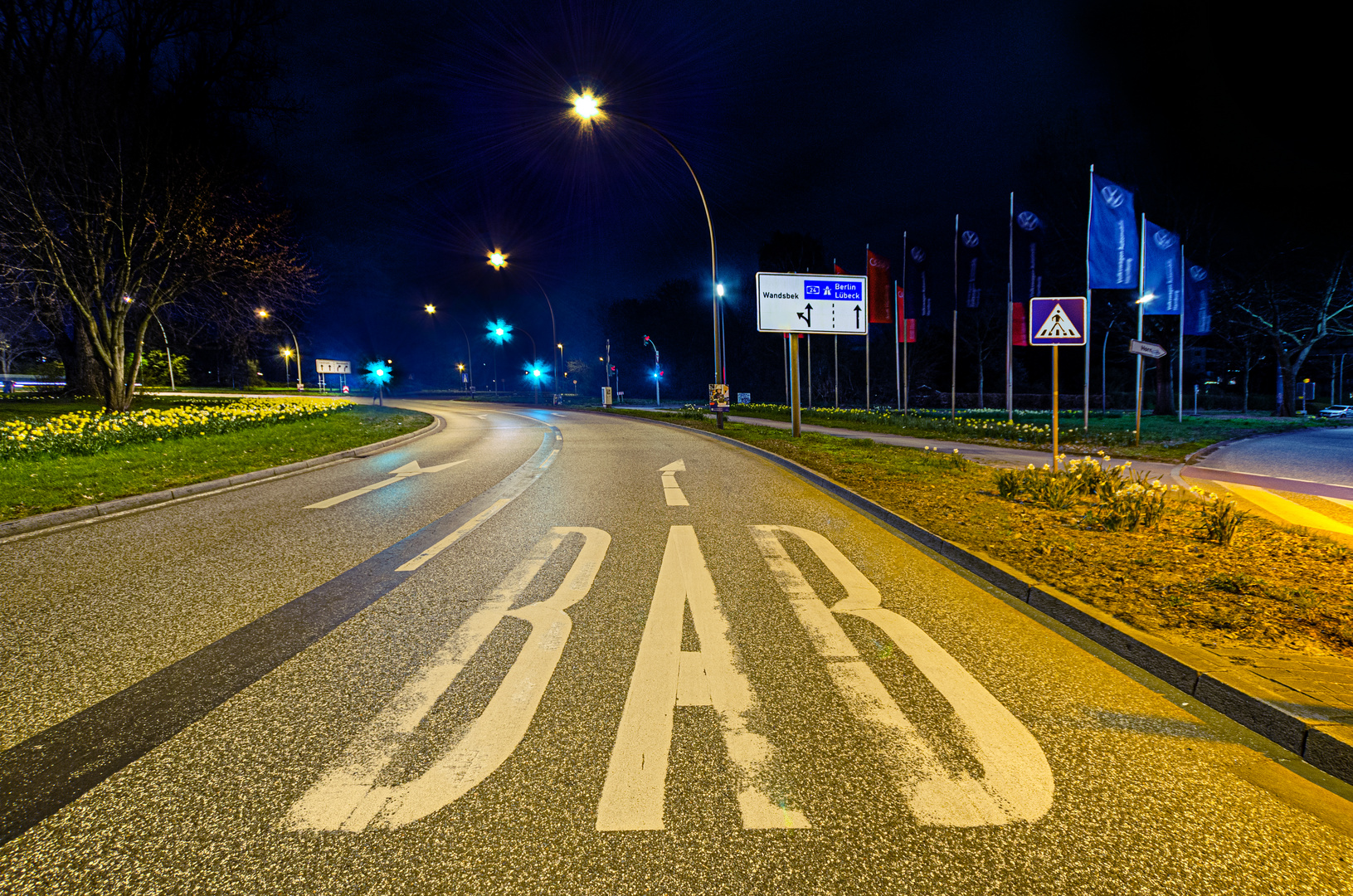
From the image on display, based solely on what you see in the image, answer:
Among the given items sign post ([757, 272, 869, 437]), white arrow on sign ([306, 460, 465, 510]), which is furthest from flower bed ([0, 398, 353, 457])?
sign post ([757, 272, 869, 437])

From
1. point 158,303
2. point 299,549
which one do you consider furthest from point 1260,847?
point 158,303

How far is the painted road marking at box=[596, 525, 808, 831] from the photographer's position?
2.52 metres

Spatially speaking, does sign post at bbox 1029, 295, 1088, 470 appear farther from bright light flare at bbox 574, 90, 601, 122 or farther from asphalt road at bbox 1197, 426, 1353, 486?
bright light flare at bbox 574, 90, 601, 122

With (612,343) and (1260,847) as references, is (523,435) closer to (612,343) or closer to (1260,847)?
(1260,847)

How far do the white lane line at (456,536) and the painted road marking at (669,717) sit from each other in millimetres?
2571

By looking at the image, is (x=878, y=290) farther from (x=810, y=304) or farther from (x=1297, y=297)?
(x=1297, y=297)

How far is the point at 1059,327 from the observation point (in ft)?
32.4

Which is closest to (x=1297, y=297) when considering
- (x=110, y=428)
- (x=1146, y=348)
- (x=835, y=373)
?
(x=835, y=373)

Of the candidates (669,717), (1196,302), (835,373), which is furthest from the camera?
(835,373)

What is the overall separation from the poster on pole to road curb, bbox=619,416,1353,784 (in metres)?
13.0

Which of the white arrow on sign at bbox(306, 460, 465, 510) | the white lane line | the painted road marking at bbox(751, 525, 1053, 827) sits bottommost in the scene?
the painted road marking at bbox(751, 525, 1053, 827)

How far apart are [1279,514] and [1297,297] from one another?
108 ft

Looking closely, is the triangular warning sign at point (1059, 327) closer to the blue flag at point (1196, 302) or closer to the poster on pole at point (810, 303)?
the poster on pole at point (810, 303)

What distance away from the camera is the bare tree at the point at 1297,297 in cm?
2961
